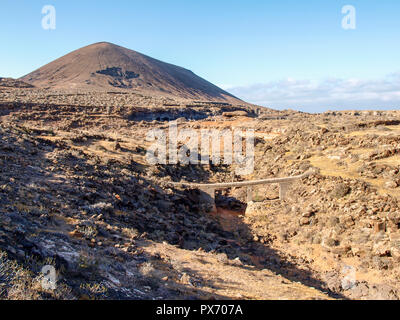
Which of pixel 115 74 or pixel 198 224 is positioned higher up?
pixel 115 74

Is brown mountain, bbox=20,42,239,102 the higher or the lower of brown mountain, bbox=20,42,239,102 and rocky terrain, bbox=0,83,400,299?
the higher

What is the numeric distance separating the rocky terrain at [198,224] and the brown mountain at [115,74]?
5352 centimetres

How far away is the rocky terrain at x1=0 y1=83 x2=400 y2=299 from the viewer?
5.93 m

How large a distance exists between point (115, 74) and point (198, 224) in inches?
2896

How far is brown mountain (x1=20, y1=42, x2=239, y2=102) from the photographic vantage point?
72850mm

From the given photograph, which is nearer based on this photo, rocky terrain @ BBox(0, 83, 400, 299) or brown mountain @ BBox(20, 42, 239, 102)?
rocky terrain @ BBox(0, 83, 400, 299)

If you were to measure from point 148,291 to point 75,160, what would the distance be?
1029 cm

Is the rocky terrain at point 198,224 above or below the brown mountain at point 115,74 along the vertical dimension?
below

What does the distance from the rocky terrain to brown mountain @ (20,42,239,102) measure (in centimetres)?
5352

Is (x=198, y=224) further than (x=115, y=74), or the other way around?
(x=115, y=74)

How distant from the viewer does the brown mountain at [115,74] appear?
72.9 meters

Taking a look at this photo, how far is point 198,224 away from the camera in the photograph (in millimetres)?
14148
